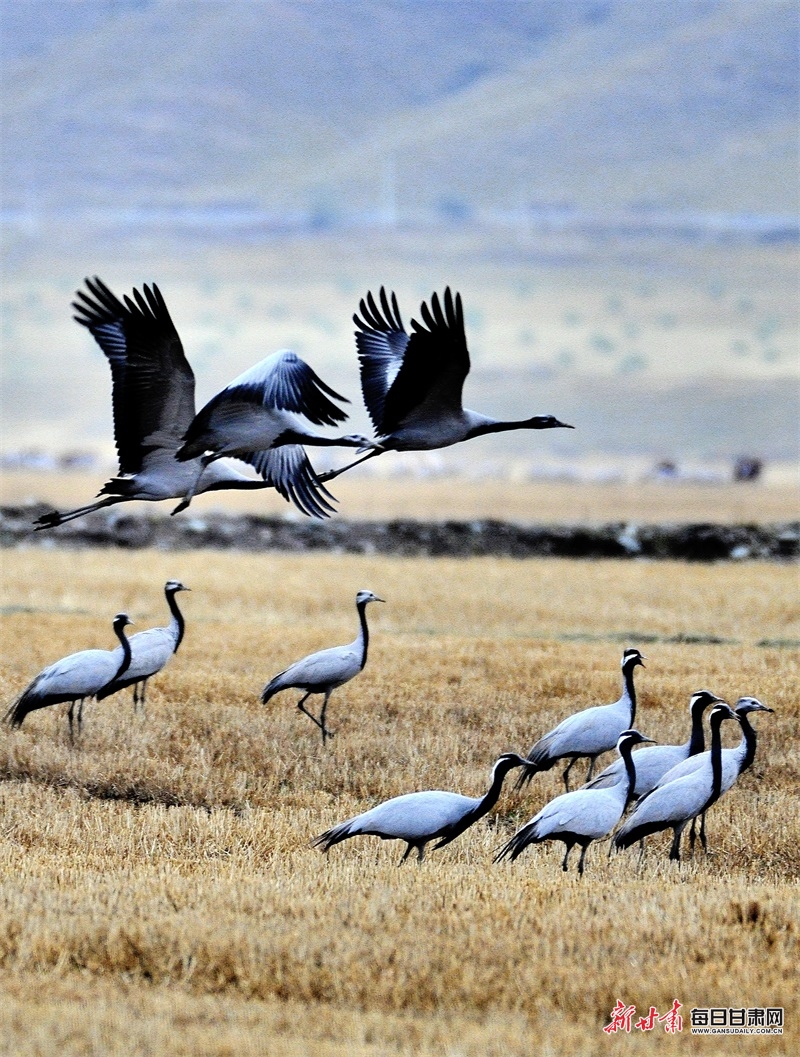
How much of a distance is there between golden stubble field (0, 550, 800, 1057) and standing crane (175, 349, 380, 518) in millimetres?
2294

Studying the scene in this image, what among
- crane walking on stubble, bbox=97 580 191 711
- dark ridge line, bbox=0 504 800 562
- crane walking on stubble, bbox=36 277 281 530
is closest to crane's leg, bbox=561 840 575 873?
crane walking on stubble, bbox=36 277 281 530

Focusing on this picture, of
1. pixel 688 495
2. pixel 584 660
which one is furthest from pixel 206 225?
pixel 584 660

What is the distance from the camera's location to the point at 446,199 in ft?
413

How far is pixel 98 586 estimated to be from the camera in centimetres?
2528

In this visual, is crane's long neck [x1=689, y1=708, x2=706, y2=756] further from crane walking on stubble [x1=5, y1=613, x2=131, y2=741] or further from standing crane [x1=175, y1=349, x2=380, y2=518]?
crane walking on stubble [x1=5, y1=613, x2=131, y2=741]

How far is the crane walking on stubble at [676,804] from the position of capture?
11062 mm

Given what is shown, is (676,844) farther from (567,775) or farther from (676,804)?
(567,775)

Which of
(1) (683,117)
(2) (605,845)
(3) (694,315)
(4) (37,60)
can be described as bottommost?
(2) (605,845)

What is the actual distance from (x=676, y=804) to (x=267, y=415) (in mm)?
3610

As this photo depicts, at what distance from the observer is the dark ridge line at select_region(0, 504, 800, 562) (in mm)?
31156

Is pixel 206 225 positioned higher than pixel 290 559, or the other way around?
pixel 206 225

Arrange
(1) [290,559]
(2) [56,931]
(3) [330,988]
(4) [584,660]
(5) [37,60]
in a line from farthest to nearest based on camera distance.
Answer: (5) [37,60], (1) [290,559], (4) [584,660], (2) [56,931], (3) [330,988]

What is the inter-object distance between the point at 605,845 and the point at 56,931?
4405mm

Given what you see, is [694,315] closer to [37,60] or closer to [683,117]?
[683,117]
